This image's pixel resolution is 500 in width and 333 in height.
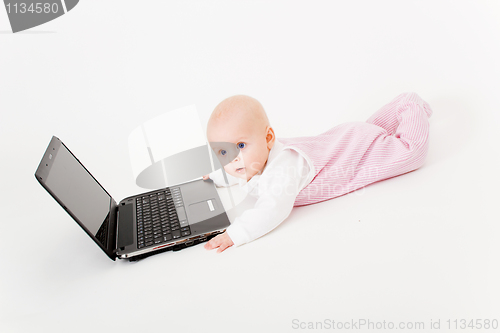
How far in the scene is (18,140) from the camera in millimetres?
2023

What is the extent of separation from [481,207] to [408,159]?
29 cm

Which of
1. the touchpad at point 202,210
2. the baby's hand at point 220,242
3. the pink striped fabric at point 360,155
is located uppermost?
the pink striped fabric at point 360,155

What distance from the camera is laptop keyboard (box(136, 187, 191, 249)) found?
1.27 m

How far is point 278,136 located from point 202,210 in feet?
2.56

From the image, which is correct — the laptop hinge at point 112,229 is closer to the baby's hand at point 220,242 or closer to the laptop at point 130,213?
the laptop at point 130,213

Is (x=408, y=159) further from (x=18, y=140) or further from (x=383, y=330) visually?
(x=18, y=140)

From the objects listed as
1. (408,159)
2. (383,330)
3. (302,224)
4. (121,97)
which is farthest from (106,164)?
(383,330)

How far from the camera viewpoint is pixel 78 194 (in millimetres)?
1251

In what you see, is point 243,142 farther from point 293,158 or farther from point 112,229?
point 112,229

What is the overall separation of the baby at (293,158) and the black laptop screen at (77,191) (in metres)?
0.37

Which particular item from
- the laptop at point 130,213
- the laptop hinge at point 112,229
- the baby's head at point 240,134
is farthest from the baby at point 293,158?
the laptop hinge at point 112,229

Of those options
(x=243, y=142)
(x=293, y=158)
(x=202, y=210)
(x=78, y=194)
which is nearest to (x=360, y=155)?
(x=293, y=158)

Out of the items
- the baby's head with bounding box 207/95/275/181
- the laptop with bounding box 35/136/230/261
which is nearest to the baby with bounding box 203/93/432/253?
the baby's head with bounding box 207/95/275/181

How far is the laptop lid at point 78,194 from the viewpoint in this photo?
1117mm
